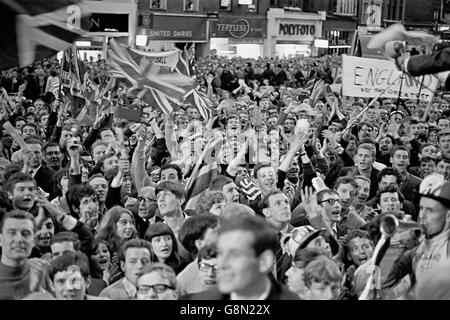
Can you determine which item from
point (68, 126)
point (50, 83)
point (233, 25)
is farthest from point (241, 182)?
point (233, 25)

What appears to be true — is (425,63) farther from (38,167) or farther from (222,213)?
(38,167)

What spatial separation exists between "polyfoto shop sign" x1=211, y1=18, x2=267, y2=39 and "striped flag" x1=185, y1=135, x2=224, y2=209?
27664 millimetres

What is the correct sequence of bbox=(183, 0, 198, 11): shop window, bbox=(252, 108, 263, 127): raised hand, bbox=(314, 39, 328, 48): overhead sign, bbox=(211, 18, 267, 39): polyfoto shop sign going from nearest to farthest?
1. bbox=(252, 108, 263, 127): raised hand
2. bbox=(183, 0, 198, 11): shop window
3. bbox=(211, 18, 267, 39): polyfoto shop sign
4. bbox=(314, 39, 328, 48): overhead sign

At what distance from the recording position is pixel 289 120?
11.0 metres

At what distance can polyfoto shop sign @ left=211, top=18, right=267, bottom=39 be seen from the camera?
34.5 metres

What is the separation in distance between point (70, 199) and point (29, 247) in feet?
6.77

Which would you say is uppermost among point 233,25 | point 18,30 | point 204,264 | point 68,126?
point 18,30

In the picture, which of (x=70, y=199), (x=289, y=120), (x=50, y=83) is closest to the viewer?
(x=70, y=199)

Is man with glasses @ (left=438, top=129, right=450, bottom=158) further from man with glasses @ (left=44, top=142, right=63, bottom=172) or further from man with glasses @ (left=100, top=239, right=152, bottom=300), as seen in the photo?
man with glasses @ (left=100, top=239, right=152, bottom=300)

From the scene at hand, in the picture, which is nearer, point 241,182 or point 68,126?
point 241,182

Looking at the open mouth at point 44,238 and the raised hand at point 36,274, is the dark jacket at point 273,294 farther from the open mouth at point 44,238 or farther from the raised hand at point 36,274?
the open mouth at point 44,238

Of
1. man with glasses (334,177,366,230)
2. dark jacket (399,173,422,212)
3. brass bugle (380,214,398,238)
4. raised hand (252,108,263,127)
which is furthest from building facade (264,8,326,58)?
brass bugle (380,214,398,238)

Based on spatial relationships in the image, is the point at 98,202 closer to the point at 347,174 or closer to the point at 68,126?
the point at 347,174

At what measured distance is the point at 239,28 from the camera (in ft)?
116
